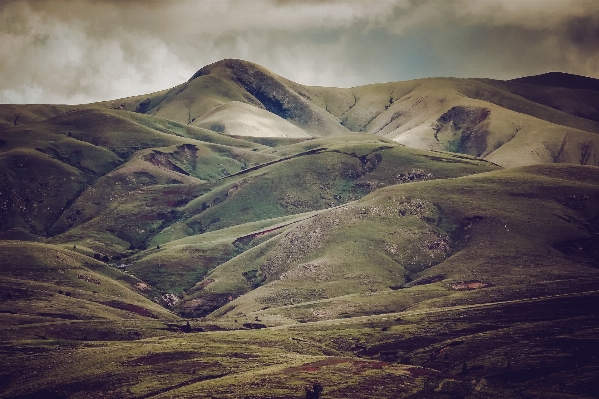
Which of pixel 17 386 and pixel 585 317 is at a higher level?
pixel 585 317

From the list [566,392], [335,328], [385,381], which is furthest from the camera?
[335,328]

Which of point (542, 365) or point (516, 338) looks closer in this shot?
point (542, 365)

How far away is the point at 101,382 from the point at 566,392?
101 metres

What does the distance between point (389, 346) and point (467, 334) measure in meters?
21.0

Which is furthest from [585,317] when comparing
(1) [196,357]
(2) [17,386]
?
(2) [17,386]

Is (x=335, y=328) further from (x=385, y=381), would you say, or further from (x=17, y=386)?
(x=17, y=386)

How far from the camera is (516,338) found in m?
175

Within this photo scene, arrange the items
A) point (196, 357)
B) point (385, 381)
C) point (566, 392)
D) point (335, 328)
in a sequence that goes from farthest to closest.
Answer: point (335, 328)
point (196, 357)
point (385, 381)
point (566, 392)

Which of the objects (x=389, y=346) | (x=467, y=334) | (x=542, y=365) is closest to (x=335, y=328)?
(x=389, y=346)

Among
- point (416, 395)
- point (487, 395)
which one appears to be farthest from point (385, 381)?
point (487, 395)

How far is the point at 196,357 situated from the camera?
6890 inches

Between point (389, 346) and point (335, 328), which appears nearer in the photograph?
point (389, 346)

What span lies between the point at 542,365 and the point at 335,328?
203 ft

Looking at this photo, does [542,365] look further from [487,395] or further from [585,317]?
[585,317]
